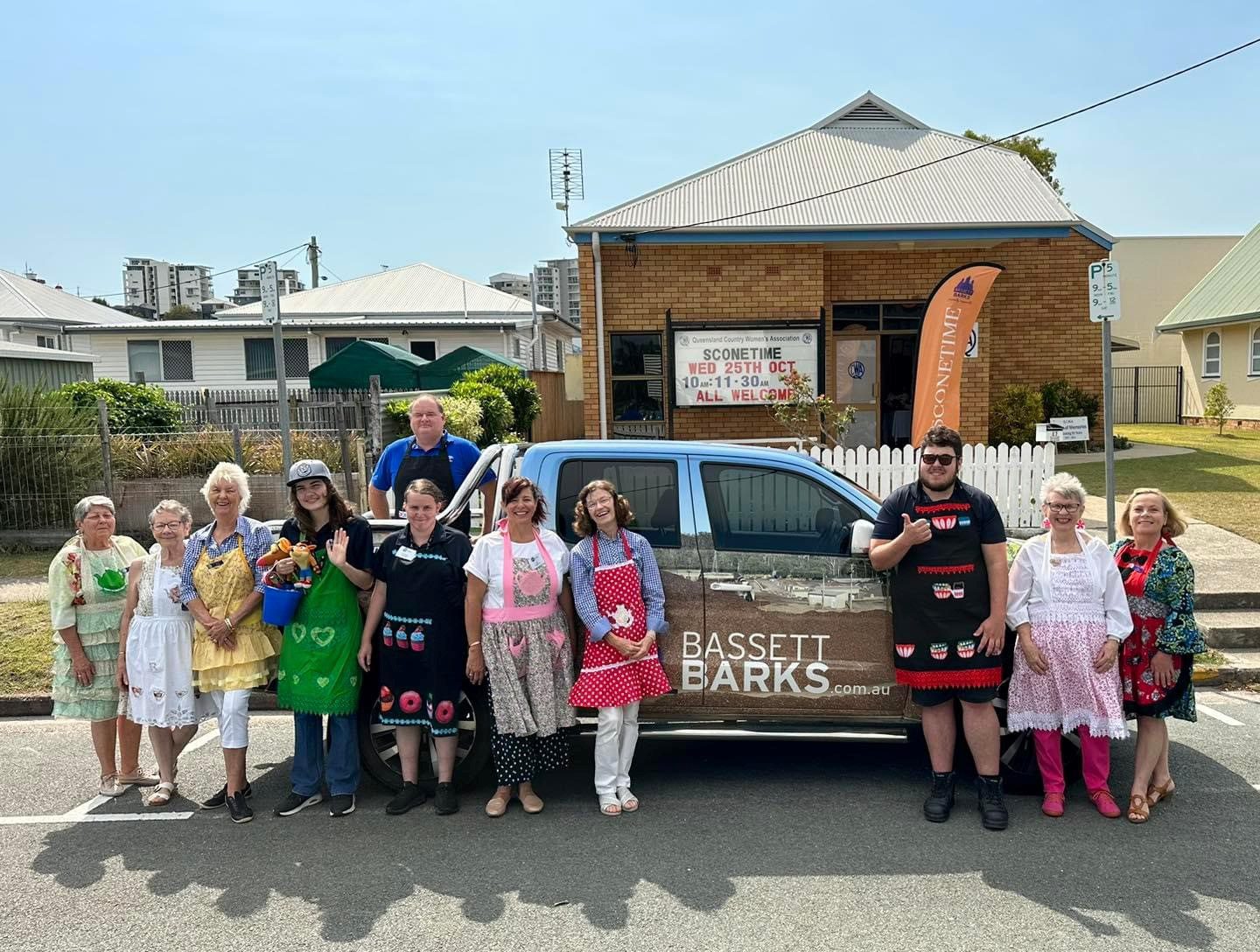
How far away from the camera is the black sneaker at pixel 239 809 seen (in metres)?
4.98

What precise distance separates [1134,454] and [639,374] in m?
9.82

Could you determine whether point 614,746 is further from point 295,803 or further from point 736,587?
point 295,803

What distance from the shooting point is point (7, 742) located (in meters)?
6.38

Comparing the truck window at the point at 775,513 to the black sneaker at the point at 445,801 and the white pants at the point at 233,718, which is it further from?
the white pants at the point at 233,718

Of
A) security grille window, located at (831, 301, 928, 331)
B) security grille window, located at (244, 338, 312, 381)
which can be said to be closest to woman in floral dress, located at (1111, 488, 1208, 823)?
security grille window, located at (831, 301, 928, 331)

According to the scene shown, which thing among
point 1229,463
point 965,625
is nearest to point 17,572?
point 965,625

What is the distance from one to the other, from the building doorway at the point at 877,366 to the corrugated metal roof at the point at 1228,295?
43.1ft

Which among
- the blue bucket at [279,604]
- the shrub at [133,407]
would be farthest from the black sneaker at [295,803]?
the shrub at [133,407]

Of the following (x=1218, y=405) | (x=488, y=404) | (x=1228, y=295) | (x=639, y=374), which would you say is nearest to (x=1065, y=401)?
(x=639, y=374)

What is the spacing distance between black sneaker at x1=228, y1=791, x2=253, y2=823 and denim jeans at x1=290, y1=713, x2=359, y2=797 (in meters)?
0.25

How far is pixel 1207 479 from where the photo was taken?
1480 centimetres

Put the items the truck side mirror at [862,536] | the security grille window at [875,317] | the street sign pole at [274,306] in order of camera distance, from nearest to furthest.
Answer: the truck side mirror at [862,536], the street sign pole at [274,306], the security grille window at [875,317]

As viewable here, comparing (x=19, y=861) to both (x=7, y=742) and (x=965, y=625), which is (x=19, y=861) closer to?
(x=7, y=742)

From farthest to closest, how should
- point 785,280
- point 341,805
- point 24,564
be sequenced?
1. point 785,280
2. point 24,564
3. point 341,805
